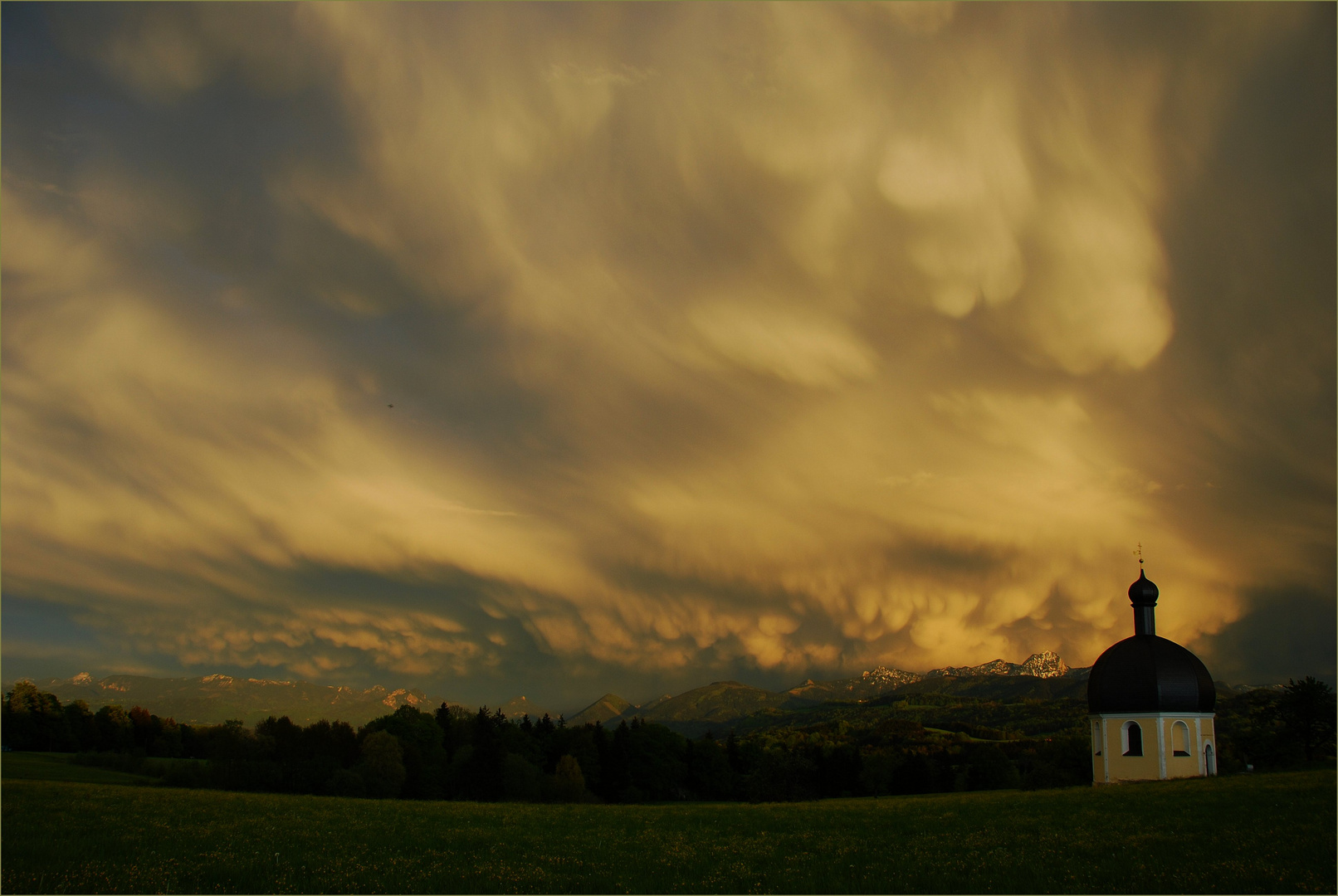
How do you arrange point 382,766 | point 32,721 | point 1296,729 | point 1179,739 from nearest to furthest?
point 1179,739 → point 1296,729 → point 382,766 → point 32,721

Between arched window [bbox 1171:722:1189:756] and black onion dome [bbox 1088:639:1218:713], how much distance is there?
1.40m

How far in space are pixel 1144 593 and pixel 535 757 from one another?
81.0m

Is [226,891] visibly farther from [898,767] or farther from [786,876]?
[898,767]

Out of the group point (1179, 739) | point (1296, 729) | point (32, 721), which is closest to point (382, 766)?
point (32, 721)

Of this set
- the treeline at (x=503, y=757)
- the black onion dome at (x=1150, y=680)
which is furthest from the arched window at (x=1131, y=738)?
the treeline at (x=503, y=757)

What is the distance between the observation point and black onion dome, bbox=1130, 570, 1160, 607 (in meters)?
82.3

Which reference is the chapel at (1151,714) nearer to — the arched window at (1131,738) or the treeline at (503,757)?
the arched window at (1131,738)

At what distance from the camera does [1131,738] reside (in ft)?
238

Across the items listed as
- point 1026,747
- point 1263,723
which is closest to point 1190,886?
point 1263,723

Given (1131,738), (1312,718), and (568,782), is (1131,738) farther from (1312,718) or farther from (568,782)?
(568,782)

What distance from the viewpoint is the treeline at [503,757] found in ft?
290

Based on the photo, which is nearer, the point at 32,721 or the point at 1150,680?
the point at 1150,680

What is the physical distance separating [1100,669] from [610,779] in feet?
239

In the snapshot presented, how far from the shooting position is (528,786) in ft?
313
